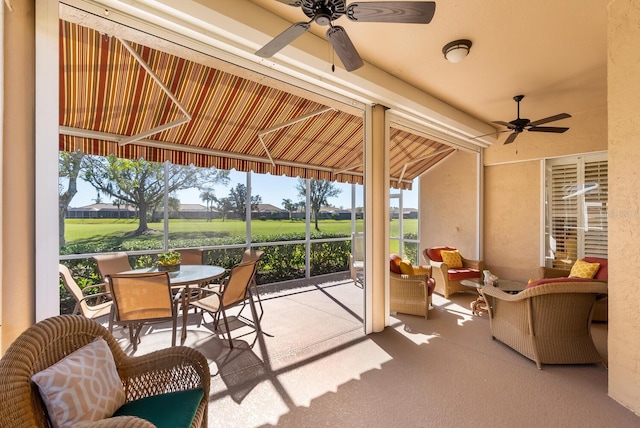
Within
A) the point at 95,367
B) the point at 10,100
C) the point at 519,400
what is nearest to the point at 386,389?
the point at 519,400

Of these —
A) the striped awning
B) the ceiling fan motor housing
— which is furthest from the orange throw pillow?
the ceiling fan motor housing

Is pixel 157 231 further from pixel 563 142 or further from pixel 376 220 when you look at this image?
pixel 563 142

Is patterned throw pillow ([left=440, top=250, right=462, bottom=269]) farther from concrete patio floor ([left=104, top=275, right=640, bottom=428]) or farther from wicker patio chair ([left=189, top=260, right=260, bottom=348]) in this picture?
wicker patio chair ([left=189, top=260, right=260, bottom=348])

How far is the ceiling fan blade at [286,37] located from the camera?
6.22 ft

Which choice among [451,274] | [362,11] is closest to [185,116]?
[362,11]

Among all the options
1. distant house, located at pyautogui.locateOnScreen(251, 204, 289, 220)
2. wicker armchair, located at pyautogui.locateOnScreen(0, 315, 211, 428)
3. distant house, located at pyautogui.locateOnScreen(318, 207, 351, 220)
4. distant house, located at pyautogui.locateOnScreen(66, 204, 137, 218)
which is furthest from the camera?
distant house, located at pyautogui.locateOnScreen(318, 207, 351, 220)

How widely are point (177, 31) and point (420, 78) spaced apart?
3064 mm

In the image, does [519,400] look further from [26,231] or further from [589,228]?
[589,228]

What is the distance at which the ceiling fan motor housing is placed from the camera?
175cm


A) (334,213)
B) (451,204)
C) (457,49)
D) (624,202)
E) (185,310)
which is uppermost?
(457,49)

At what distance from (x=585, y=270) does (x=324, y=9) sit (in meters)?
5.37

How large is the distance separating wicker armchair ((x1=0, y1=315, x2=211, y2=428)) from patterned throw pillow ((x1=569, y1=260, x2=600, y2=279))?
5.47m

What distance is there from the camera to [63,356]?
1.58m

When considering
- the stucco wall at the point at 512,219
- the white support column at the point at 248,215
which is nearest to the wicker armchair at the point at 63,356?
the white support column at the point at 248,215
